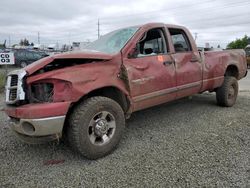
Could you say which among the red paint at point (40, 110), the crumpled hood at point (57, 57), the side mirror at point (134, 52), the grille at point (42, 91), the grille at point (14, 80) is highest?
the side mirror at point (134, 52)

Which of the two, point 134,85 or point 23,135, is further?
point 134,85

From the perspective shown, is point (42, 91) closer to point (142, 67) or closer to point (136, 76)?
point (136, 76)

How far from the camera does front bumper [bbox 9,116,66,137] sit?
9.52 feet

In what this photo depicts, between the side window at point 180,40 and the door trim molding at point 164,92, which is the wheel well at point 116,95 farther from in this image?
the side window at point 180,40

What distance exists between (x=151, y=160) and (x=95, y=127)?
856mm

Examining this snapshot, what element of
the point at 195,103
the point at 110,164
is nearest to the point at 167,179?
the point at 110,164

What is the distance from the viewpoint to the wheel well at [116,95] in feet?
Result: 11.9

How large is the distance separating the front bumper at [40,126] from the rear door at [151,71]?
1.22 m

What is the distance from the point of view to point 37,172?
3045mm

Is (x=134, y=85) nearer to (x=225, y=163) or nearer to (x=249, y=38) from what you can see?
(x=225, y=163)

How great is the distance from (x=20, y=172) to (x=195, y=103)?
4643 mm


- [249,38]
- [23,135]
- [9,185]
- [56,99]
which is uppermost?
[249,38]

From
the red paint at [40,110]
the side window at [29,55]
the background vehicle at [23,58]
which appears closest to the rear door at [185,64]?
the red paint at [40,110]

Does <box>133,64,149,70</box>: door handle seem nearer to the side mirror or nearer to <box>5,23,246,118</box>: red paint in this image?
<box>5,23,246,118</box>: red paint
